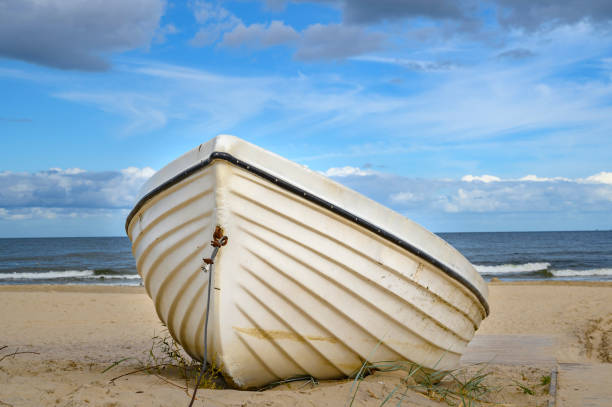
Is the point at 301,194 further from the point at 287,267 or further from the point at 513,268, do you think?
the point at 513,268

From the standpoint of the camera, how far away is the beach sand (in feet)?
9.85

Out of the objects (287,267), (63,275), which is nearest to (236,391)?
(287,267)

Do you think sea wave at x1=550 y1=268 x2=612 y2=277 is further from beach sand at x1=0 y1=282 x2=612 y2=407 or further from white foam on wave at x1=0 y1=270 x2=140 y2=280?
→ white foam on wave at x1=0 y1=270 x2=140 y2=280

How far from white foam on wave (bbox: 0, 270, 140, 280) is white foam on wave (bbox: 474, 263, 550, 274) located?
1636 centimetres

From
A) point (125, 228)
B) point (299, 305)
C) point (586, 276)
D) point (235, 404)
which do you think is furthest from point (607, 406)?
point (586, 276)

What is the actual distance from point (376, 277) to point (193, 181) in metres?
1.24

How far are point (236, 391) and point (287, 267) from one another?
90 cm

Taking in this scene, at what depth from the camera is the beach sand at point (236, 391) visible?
9.85 feet

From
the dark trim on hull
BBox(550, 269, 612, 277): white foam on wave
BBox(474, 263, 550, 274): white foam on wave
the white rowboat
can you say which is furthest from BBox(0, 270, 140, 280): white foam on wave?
the dark trim on hull

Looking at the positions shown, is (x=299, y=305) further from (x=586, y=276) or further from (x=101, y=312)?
(x=586, y=276)

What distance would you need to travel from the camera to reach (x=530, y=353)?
6105mm

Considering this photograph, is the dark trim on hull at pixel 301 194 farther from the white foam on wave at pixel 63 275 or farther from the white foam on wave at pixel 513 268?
the white foam on wave at pixel 513 268

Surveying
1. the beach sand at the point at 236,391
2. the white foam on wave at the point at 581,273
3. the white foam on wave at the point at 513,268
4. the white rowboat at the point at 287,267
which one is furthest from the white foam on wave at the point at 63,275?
the white rowboat at the point at 287,267

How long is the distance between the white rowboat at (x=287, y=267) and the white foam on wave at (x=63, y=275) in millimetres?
19201
